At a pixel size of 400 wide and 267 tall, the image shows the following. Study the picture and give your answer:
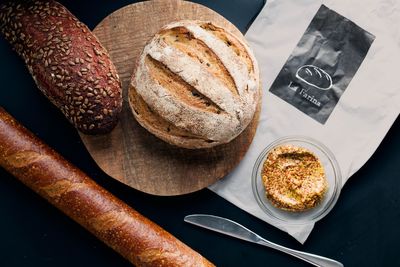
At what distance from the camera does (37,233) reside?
66.9 inches

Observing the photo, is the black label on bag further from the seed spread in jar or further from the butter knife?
the butter knife

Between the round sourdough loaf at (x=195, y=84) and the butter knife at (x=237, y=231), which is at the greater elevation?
the round sourdough loaf at (x=195, y=84)

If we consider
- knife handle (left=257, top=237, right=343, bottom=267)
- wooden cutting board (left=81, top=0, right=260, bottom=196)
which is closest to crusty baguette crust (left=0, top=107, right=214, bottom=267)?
wooden cutting board (left=81, top=0, right=260, bottom=196)

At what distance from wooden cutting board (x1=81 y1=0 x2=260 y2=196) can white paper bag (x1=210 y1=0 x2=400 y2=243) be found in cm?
8

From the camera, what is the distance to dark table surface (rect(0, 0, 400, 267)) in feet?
5.52

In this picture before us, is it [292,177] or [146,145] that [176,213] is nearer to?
[146,145]

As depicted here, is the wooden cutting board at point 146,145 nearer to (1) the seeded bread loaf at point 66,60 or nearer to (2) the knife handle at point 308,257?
(1) the seeded bread loaf at point 66,60

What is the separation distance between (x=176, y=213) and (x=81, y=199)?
11.6 inches

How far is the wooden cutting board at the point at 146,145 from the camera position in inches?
63.5

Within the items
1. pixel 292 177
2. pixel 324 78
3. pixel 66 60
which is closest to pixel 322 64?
pixel 324 78

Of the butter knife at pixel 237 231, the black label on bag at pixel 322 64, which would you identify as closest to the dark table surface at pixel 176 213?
the butter knife at pixel 237 231

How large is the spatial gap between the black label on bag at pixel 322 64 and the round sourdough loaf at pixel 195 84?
209 millimetres

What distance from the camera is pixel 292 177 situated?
162 cm

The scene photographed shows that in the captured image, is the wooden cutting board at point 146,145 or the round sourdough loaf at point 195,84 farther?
the wooden cutting board at point 146,145
